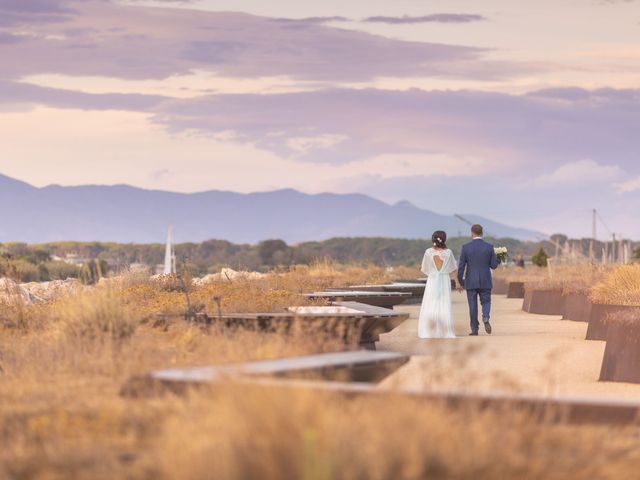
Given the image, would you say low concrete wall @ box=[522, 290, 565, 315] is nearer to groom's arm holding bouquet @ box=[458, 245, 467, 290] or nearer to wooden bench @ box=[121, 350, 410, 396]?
groom's arm holding bouquet @ box=[458, 245, 467, 290]

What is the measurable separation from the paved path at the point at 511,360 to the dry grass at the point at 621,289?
647 millimetres

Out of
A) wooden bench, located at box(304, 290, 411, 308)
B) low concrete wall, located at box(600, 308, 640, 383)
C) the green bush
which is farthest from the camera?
the green bush

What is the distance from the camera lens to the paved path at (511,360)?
849cm

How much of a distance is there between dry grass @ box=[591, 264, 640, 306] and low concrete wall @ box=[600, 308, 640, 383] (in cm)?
412

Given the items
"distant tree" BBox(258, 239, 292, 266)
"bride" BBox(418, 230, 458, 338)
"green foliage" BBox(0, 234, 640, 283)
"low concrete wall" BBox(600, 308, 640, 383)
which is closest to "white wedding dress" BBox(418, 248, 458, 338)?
"bride" BBox(418, 230, 458, 338)

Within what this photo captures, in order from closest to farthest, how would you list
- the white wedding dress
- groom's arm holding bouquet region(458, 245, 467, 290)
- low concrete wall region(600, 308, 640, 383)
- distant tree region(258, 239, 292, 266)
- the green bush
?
low concrete wall region(600, 308, 640, 383) < the white wedding dress < groom's arm holding bouquet region(458, 245, 467, 290) < the green bush < distant tree region(258, 239, 292, 266)

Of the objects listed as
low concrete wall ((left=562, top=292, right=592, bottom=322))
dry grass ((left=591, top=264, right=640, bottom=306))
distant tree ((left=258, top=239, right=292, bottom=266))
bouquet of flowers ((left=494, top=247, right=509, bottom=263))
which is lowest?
low concrete wall ((left=562, top=292, right=592, bottom=322))

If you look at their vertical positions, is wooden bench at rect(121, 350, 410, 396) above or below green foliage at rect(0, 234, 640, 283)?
below

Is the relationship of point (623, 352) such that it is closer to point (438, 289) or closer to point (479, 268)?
point (438, 289)

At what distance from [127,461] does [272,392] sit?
818 mm

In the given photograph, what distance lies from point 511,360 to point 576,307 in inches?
390

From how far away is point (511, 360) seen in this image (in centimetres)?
1628

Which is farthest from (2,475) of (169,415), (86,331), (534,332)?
(534,332)

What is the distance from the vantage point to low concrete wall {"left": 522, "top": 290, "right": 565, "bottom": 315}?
29.1 meters
